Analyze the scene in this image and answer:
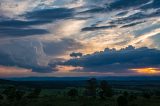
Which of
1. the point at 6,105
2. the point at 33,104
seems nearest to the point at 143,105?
the point at 33,104

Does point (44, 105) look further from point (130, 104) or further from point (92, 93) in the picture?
point (92, 93)

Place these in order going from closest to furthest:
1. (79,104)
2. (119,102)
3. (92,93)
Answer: (119,102) → (79,104) → (92,93)

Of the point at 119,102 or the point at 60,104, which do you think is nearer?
the point at 119,102

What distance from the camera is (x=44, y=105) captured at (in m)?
119

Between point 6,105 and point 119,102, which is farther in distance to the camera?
point 6,105

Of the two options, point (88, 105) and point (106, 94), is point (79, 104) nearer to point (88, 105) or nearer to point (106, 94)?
point (88, 105)

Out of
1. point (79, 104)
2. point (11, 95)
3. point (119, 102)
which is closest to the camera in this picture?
point (119, 102)

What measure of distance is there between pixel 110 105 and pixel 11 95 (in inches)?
2535

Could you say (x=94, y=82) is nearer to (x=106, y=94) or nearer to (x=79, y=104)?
(x=106, y=94)

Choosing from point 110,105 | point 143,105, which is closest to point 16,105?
point 110,105

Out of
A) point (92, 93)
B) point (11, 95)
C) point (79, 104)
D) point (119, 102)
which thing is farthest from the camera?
point (92, 93)

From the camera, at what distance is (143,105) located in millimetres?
107875

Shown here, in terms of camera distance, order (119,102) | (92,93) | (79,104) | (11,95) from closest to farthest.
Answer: (119,102) → (79,104) → (11,95) → (92,93)

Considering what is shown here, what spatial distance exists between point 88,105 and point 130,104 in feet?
47.3
